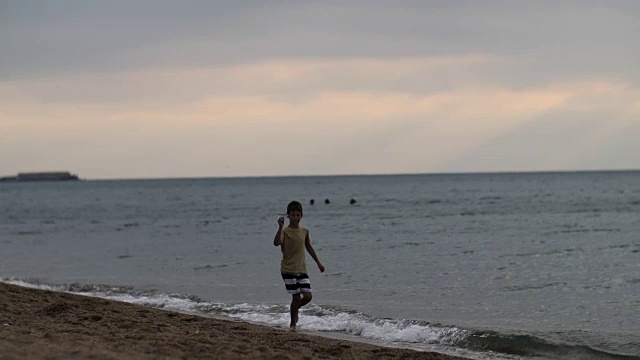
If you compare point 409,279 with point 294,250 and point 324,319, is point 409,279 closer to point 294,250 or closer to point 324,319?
point 324,319

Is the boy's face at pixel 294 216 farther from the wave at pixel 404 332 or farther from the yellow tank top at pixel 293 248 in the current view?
the wave at pixel 404 332

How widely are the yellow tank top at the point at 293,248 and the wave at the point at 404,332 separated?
1939 mm

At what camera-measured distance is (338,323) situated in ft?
42.2

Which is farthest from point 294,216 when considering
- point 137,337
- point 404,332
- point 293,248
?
point 404,332

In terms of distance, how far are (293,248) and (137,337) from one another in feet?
7.60

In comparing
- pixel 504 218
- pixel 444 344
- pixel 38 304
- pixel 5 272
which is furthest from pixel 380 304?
pixel 504 218

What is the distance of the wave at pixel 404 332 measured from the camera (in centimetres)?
1123

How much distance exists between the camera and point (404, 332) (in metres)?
12.1

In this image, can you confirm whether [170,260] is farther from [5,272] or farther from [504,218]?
[504,218]

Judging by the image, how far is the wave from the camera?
11.2 m

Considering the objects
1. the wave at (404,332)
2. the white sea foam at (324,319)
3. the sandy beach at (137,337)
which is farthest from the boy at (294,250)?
the white sea foam at (324,319)

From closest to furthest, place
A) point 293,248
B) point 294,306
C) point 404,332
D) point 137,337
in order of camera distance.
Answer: point 137,337
point 293,248
point 294,306
point 404,332

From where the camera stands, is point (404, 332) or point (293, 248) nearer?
point (293, 248)

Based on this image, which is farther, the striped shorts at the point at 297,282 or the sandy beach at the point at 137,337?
the striped shorts at the point at 297,282
